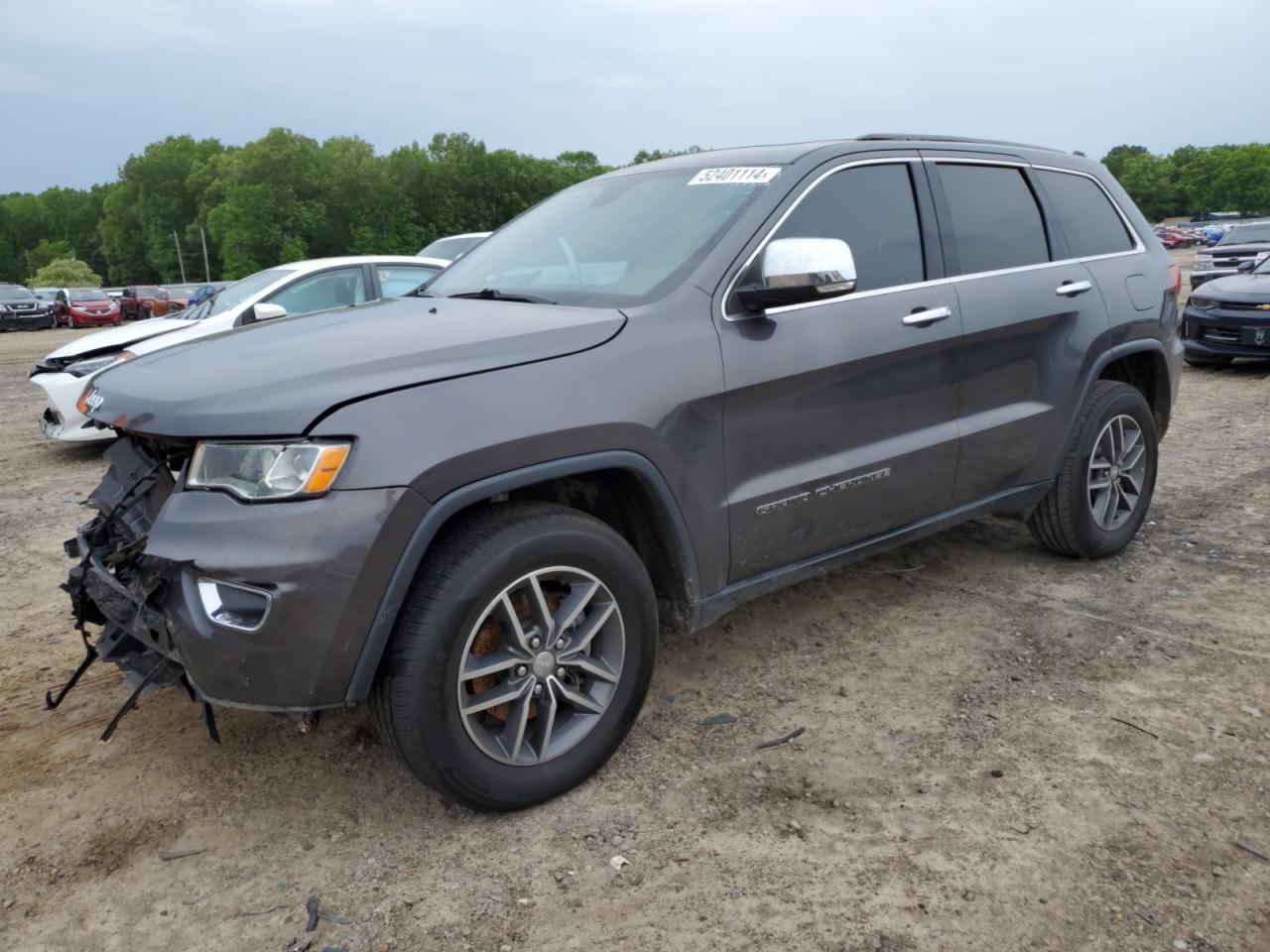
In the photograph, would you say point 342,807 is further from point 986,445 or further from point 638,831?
point 986,445

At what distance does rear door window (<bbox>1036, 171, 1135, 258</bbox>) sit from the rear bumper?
3.29 meters

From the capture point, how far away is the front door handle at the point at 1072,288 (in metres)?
4.12

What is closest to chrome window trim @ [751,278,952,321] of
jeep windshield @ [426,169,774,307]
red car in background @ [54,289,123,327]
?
jeep windshield @ [426,169,774,307]

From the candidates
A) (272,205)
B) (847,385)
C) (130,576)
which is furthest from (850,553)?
(272,205)

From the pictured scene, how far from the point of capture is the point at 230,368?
2680mm

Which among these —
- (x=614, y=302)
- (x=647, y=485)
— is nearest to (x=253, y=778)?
(x=647, y=485)

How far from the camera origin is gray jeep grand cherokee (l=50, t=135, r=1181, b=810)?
2.38 metres

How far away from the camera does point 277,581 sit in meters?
2.29

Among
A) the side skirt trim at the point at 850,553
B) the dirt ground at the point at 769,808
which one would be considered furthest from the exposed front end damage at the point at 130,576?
the side skirt trim at the point at 850,553

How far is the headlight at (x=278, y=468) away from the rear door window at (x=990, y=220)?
2.48 m

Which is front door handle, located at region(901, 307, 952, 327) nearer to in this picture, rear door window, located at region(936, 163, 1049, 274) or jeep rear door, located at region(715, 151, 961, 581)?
jeep rear door, located at region(715, 151, 961, 581)

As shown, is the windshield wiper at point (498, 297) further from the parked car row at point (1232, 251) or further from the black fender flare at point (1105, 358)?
the parked car row at point (1232, 251)

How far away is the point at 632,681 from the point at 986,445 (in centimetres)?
181

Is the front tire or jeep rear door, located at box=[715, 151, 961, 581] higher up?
jeep rear door, located at box=[715, 151, 961, 581]
